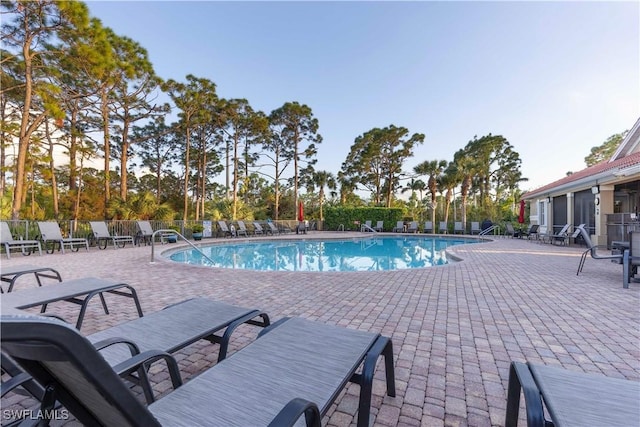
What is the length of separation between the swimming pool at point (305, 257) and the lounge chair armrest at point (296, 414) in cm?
724

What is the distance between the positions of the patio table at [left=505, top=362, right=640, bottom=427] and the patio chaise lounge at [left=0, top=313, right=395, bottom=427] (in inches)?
28.9

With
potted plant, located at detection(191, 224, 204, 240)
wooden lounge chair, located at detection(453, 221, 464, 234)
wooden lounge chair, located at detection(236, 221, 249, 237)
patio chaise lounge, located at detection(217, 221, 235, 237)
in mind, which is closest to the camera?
potted plant, located at detection(191, 224, 204, 240)

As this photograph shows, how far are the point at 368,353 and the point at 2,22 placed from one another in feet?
49.0

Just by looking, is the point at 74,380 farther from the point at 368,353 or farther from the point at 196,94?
the point at 196,94

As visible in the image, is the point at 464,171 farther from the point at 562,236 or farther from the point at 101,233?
the point at 101,233

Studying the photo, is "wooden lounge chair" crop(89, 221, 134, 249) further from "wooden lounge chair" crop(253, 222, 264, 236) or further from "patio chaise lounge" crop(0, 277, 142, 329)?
"patio chaise lounge" crop(0, 277, 142, 329)

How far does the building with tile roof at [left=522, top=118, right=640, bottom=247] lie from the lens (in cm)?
1012

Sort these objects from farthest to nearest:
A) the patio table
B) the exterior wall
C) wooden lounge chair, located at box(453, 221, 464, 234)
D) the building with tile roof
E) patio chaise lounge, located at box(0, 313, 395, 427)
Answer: wooden lounge chair, located at box(453, 221, 464, 234) < the exterior wall < the building with tile roof < the patio table < patio chaise lounge, located at box(0, 313, 395, 427)

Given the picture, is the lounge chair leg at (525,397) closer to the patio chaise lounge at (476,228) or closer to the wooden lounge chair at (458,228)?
the patio chaise lounge at (476,228)

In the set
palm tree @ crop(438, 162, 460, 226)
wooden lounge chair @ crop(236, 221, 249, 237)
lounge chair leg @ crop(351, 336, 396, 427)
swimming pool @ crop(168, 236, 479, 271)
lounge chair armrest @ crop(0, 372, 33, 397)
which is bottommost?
swimming pool @ crop(168, 236, 479, 271)

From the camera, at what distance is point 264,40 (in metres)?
15.4

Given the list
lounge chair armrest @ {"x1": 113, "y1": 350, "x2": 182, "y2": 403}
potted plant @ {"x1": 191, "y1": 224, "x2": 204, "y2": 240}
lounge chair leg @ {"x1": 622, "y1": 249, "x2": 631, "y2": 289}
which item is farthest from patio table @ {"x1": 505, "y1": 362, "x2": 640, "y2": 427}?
potted plant @ {"x1": 191, "y1": 224, "x2": 204, "y2": 240}

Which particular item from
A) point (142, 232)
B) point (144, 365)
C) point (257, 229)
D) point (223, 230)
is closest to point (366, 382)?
point (144, 365)

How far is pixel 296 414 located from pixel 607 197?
14963 millimetres
